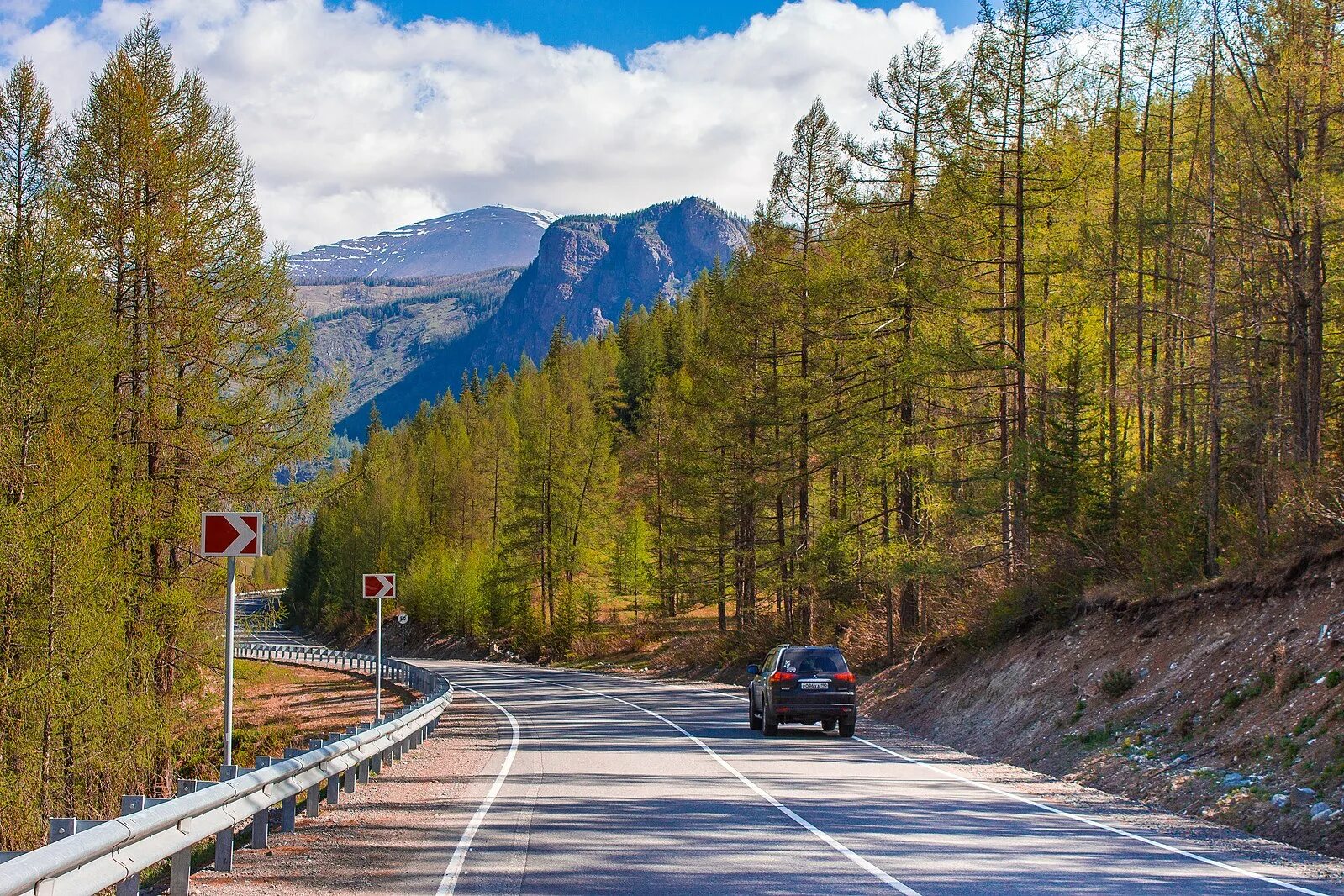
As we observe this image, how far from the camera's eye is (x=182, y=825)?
7.66 metres

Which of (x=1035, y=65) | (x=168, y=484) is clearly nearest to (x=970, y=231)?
(x=1035, y=65)

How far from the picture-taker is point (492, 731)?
23.9m

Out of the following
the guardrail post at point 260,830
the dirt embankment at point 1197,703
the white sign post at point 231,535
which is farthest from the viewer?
the dirt embankment at point 1197,703

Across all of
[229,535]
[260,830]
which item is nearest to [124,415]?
[229,535]

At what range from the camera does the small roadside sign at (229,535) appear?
11.9m

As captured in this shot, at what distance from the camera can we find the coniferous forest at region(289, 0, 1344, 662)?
18328 millimetres

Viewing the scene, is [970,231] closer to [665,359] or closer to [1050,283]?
[1050,283]

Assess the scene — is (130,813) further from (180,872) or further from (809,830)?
(809,830)

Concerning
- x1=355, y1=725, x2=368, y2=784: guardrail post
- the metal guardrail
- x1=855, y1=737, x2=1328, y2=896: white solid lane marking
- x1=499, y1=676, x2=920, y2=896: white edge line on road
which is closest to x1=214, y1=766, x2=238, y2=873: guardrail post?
the metal guardrail

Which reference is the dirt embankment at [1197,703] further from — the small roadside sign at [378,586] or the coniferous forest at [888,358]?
the small roadside sign at [378,586]

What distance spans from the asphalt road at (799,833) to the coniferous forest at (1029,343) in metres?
6.21

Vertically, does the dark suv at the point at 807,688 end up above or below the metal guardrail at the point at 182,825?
below

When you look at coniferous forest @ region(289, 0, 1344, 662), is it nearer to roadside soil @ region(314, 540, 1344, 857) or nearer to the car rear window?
roadside soil @ region(314, 540, 1344, 857)

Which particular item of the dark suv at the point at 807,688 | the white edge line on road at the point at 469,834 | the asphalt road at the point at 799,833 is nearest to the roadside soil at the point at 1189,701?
the asphalt road at the point at 799,833
